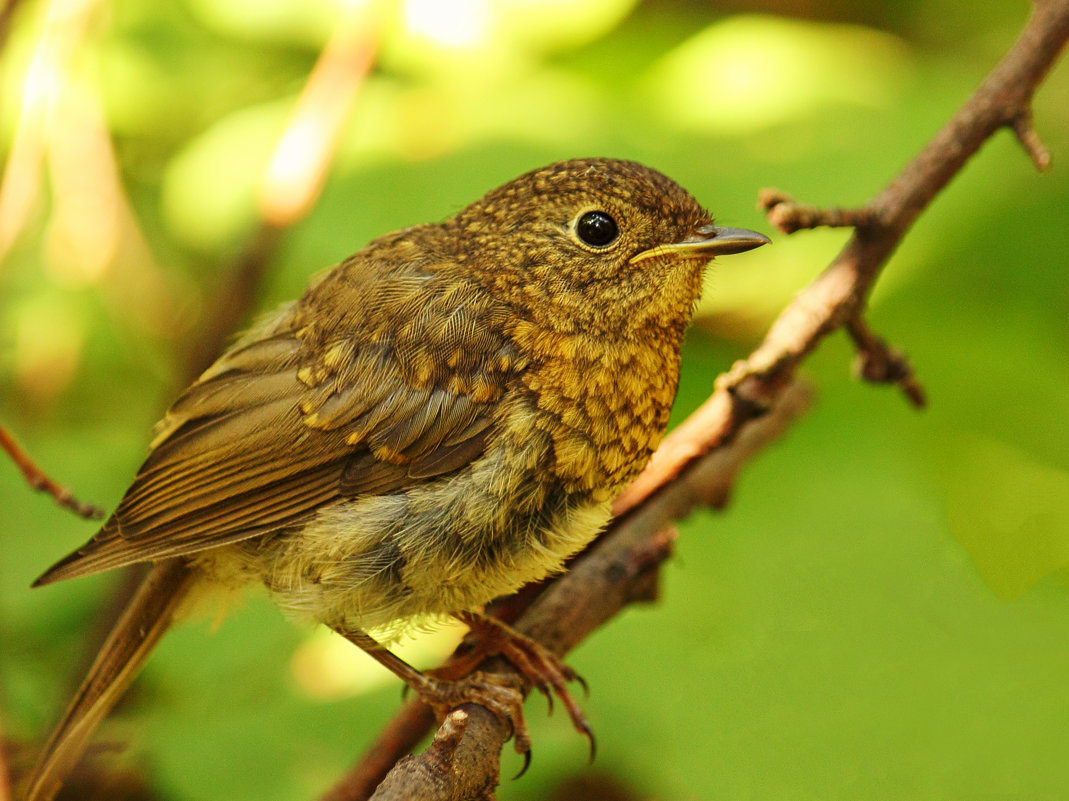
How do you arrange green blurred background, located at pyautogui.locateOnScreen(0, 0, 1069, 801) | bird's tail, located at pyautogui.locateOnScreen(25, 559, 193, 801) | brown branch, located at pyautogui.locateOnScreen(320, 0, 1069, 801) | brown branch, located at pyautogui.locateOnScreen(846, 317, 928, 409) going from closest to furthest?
brown branch, located at pyautogui.locateOnScreen(320, 0, 1069, 801), brown branch, located at pyautogui.locateOnScreen(846, 317, 928, 409), green blurred background, located at pyautogui.locateOnScreen(0, 0, 1069, 801), bird's tail, located at pyautogui.locateOnScreen(25, 559, 193, 801)

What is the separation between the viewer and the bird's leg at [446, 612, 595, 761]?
2.88 m

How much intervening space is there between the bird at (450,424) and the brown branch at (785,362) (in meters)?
0.13

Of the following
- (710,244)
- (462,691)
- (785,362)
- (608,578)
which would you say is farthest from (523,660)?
(710,244)

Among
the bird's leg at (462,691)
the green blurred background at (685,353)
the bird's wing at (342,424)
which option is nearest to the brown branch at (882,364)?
the green blurred background at (685,353)

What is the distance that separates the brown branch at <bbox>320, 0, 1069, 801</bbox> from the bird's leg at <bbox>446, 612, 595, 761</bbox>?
0.05 metres

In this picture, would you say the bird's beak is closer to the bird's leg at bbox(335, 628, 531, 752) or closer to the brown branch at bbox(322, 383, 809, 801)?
the brown branch at bbox(322, 383, 809, 801)

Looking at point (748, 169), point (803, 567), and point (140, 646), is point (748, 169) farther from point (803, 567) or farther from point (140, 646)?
point (140, 646)

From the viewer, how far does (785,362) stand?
8.36ft

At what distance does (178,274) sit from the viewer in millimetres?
4742

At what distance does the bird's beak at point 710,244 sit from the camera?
2.57 metres

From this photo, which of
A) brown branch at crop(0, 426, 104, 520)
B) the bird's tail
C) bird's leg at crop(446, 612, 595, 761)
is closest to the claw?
bird's leg at crop(446, 612, 595, 761)

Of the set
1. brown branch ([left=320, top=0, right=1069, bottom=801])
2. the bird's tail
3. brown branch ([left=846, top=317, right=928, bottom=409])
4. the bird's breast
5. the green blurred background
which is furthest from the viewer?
the bird's tail

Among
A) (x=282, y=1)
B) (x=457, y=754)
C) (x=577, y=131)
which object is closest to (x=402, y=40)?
(x=282, y=1)

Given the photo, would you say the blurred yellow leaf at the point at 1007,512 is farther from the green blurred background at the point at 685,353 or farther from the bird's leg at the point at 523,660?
the bird's leg at the point at 523,660
